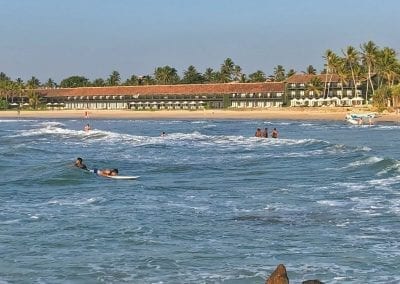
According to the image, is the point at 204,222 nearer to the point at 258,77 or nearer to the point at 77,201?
the point at 77,201

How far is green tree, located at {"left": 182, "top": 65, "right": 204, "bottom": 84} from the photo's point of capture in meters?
149

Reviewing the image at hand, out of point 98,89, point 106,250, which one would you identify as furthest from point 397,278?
point 98,89

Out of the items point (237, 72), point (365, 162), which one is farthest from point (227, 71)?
point (365, 162)

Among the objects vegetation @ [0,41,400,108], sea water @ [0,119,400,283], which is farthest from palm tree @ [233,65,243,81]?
sea water @ [0,119,400,283]

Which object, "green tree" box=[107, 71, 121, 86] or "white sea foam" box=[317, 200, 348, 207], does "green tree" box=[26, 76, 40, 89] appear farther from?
"white sea foam" box=[317, 200, 348, 207]

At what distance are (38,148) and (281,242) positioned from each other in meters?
32.1

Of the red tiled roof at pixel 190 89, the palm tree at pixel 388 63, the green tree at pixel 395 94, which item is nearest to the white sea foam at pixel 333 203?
the green tree at pixel 395 94

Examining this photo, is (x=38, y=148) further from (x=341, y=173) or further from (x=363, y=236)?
(x=363, y=236)

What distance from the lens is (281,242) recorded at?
14.2 m

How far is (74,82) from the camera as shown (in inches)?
6772

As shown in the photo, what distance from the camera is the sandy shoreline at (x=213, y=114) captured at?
304 ft

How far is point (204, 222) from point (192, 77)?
438 feet

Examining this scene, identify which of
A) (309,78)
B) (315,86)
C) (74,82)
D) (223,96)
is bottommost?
(223,96)

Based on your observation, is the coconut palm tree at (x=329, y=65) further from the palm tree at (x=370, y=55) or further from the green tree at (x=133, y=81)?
the green tree at (x=133, y=81)
